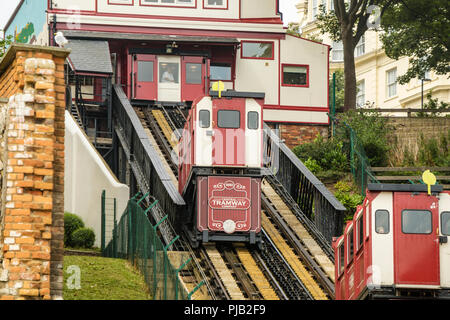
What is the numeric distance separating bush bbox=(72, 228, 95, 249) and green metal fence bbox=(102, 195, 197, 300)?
70 centimetres

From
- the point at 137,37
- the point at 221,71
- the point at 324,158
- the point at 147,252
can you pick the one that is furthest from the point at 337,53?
the point at 147,252

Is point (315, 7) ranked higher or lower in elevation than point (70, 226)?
higher

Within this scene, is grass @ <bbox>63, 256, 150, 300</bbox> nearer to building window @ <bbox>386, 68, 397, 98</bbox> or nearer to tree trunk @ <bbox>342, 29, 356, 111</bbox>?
tree trunk @ <bbox>342, 29, 356, 111</bbox>

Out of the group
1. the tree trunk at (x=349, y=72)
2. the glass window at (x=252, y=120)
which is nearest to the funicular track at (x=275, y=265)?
the glass window at (x=252, y=120)

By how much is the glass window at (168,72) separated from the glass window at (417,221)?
27423 mm

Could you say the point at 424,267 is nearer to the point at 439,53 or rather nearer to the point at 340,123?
the point at 340,123

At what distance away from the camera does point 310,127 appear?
51.0 m

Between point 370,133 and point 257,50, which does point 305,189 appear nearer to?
point 370,133

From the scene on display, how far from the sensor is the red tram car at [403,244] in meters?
22.6

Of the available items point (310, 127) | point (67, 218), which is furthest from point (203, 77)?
point (67, 218)

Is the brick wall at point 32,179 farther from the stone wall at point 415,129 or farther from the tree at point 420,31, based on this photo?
the tree at point 420,31

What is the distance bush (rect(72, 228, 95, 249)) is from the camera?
1248 inches

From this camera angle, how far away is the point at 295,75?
51.8 meters

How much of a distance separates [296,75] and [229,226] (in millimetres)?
22310
